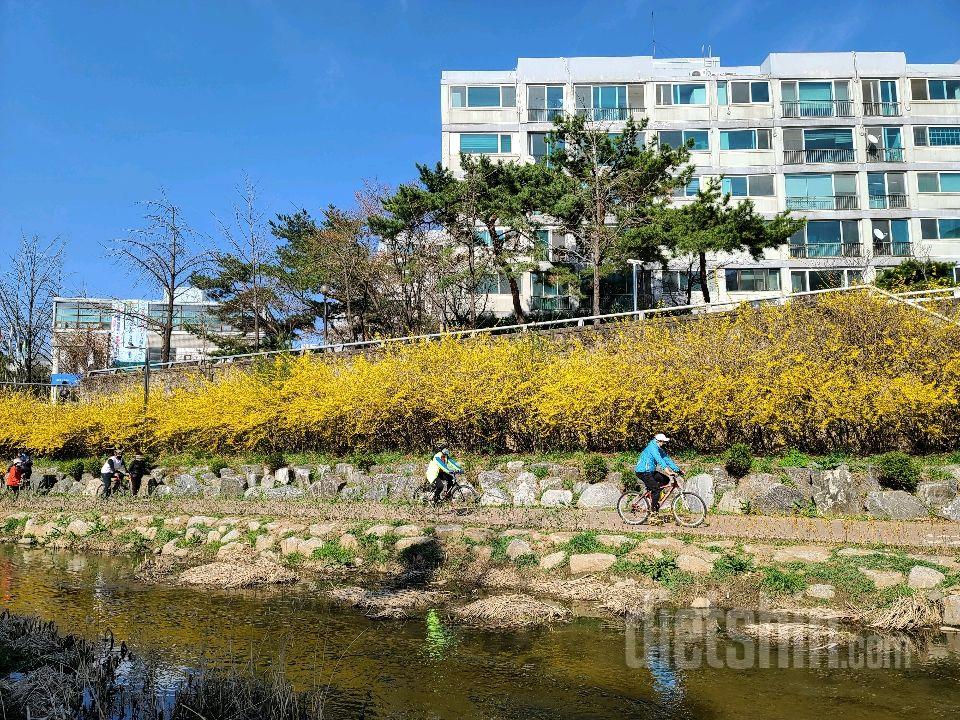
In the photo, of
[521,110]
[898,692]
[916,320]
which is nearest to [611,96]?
[521,110]

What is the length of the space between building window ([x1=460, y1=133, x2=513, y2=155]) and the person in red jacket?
25.6 m

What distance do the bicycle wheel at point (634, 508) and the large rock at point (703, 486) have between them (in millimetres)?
2048

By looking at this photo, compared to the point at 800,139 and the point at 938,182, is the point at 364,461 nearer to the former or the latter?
the point at 800,139

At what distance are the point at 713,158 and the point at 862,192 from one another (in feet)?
25.7

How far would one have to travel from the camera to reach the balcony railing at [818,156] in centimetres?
3844

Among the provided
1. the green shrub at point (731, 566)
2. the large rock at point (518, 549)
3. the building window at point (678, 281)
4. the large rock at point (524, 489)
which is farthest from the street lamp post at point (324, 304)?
the green shrub at point (731, 566)

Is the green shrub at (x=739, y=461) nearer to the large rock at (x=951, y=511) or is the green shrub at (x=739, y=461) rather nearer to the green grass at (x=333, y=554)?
the large rock at (x=951, y=511)

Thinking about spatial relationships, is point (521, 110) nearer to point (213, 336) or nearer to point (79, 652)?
point (213, 336)

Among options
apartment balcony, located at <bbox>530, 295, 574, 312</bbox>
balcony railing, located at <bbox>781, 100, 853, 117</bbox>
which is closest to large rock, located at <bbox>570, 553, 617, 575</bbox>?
apartment balcony, located at <bbox>530, 295, 574, 312</bbox>

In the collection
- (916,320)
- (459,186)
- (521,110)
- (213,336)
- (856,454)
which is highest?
(521,110)

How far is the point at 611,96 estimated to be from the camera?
39.3 m

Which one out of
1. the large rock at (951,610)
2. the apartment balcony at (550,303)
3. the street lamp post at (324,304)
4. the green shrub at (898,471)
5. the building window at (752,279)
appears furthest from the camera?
the building window at (752,279)

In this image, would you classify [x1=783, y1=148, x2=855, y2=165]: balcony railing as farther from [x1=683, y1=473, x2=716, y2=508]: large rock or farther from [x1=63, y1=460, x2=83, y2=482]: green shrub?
[x1=63, y1=460, x2=83, y2=482]: green shrub

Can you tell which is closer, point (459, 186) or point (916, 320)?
point (916, 320)
